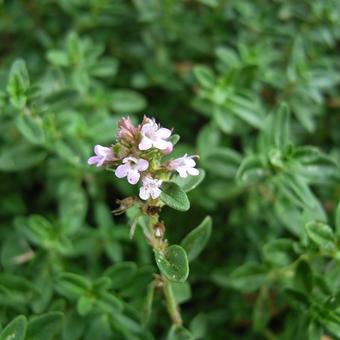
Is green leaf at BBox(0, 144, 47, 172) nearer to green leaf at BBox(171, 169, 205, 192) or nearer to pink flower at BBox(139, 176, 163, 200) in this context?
green leaf at BBox(171, 169, 205, 192)

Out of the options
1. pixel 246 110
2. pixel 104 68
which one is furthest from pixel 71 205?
pixel 246 110

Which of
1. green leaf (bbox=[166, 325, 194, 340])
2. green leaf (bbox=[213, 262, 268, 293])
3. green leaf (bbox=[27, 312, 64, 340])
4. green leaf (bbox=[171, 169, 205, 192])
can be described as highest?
green leaf (bbox=[171, 169, 205, 192])

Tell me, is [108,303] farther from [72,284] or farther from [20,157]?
[20,157]

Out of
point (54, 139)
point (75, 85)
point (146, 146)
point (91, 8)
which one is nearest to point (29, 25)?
point (91, 8)

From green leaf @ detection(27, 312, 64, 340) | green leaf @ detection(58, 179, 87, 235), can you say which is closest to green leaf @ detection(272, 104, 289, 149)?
green leaf @ detection(58, 179, 87, 235)

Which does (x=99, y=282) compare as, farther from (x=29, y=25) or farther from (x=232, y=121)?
(x=29, y=25)

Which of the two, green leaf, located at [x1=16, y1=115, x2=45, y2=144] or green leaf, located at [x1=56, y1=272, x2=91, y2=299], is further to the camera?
green leaf, located at [x1=16, y1=115, x2=45, y2=144]
